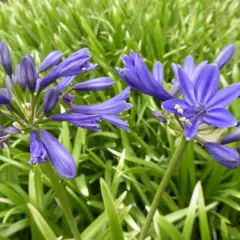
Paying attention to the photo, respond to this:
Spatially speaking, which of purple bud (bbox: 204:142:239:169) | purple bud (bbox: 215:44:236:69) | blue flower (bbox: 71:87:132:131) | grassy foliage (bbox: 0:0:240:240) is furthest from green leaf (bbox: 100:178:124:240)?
purple bud (bbox: 215:44:236:69)

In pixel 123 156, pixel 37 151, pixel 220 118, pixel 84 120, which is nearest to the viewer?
pixel 220 118

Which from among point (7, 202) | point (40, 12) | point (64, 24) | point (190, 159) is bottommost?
point (190, 159)

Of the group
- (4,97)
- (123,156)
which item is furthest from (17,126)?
(123,156)

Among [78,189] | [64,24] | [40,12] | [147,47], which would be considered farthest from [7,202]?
[40,12]

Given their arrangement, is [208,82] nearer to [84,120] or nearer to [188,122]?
[188,122]

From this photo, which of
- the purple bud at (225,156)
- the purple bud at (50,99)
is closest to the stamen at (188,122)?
the purple bud at (225,156)

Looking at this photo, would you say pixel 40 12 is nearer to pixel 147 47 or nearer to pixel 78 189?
pixel 147 47

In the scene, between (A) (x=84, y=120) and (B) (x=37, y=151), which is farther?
(A) (x=84, y=120)
